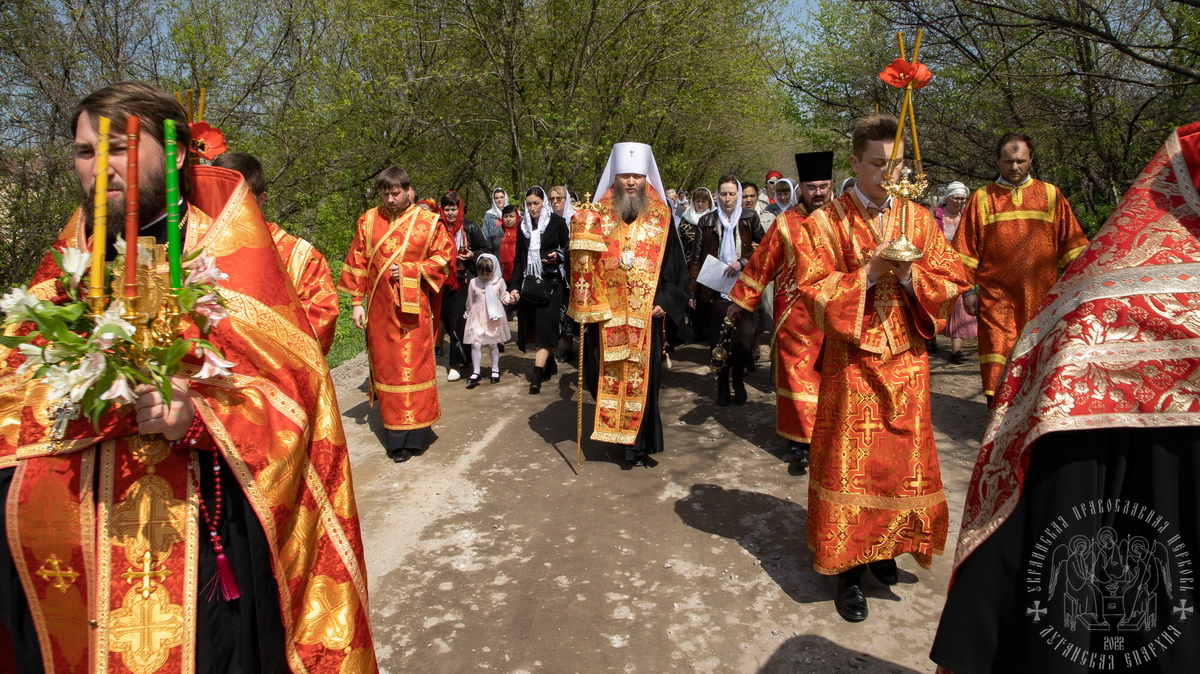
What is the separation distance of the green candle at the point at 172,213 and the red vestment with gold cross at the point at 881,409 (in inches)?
111

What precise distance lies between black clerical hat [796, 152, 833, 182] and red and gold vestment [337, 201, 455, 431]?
9.85 ft

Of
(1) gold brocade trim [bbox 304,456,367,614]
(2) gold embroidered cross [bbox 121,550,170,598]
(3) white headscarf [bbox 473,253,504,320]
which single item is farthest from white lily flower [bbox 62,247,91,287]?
(3) white headscarf [bbox 473,253,504,320]

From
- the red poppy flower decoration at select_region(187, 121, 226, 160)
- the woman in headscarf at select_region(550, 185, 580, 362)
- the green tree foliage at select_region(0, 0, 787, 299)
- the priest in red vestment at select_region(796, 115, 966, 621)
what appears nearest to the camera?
the red poppy flower decoration at select_region(187, 121, 226, 160)

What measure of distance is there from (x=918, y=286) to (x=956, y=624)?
2.09 m

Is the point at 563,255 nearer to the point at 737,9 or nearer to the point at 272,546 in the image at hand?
the point at 272,546

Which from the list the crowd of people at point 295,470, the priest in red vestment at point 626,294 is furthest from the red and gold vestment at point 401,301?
the crowd of people at point 295,470

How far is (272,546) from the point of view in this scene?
2027mm

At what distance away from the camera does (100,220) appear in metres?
1.63

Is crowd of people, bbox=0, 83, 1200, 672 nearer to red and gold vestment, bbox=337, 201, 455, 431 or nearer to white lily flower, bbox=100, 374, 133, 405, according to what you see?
white lily flower, bbox=100, 374, 133, 405

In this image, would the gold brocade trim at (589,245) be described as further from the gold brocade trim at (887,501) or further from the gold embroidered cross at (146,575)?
the gold embroidered cross at (146,575)

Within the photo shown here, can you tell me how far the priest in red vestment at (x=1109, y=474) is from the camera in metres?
1.64

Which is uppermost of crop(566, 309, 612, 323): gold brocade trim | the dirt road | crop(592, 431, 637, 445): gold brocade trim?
crop(566, 309, 612, 323): gold brocade trim

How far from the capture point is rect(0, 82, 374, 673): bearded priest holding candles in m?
1.87

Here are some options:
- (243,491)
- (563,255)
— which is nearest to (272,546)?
(243,491)
